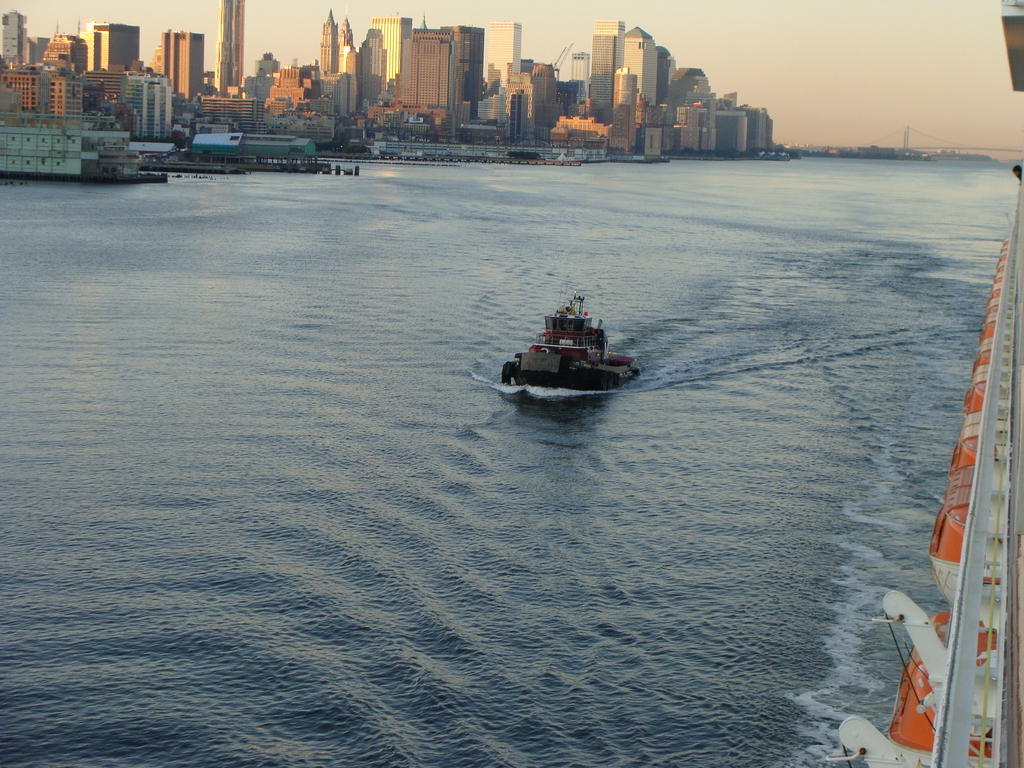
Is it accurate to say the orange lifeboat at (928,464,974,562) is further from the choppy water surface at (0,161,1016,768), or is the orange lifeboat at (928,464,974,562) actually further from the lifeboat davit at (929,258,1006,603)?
the choppy water surface at (0,161,1016,768)

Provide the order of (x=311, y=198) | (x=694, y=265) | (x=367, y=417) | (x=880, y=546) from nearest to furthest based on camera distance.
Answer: (x=880, y=546) < (x=367, y=417) < (x=694, y=265) < (x=311, y=198)

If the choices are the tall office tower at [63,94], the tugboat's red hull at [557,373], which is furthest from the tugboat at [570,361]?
the tall office tower at [63,94]

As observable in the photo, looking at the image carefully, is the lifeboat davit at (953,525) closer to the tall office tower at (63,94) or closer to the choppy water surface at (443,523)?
the choppy water surface at (443,523)

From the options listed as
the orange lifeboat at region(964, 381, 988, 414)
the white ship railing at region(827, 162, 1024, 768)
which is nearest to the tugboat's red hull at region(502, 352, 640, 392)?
the orange lifeboat at region(964, 381, 988, 414)

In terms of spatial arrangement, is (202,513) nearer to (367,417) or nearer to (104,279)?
(367,417)

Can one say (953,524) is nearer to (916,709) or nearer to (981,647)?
(916,709)

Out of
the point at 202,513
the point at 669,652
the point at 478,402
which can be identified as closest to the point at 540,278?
the point at 478,402

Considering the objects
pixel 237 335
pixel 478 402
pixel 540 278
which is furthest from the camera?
pixel 540 278

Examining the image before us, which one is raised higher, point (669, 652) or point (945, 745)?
point (945, 745)
